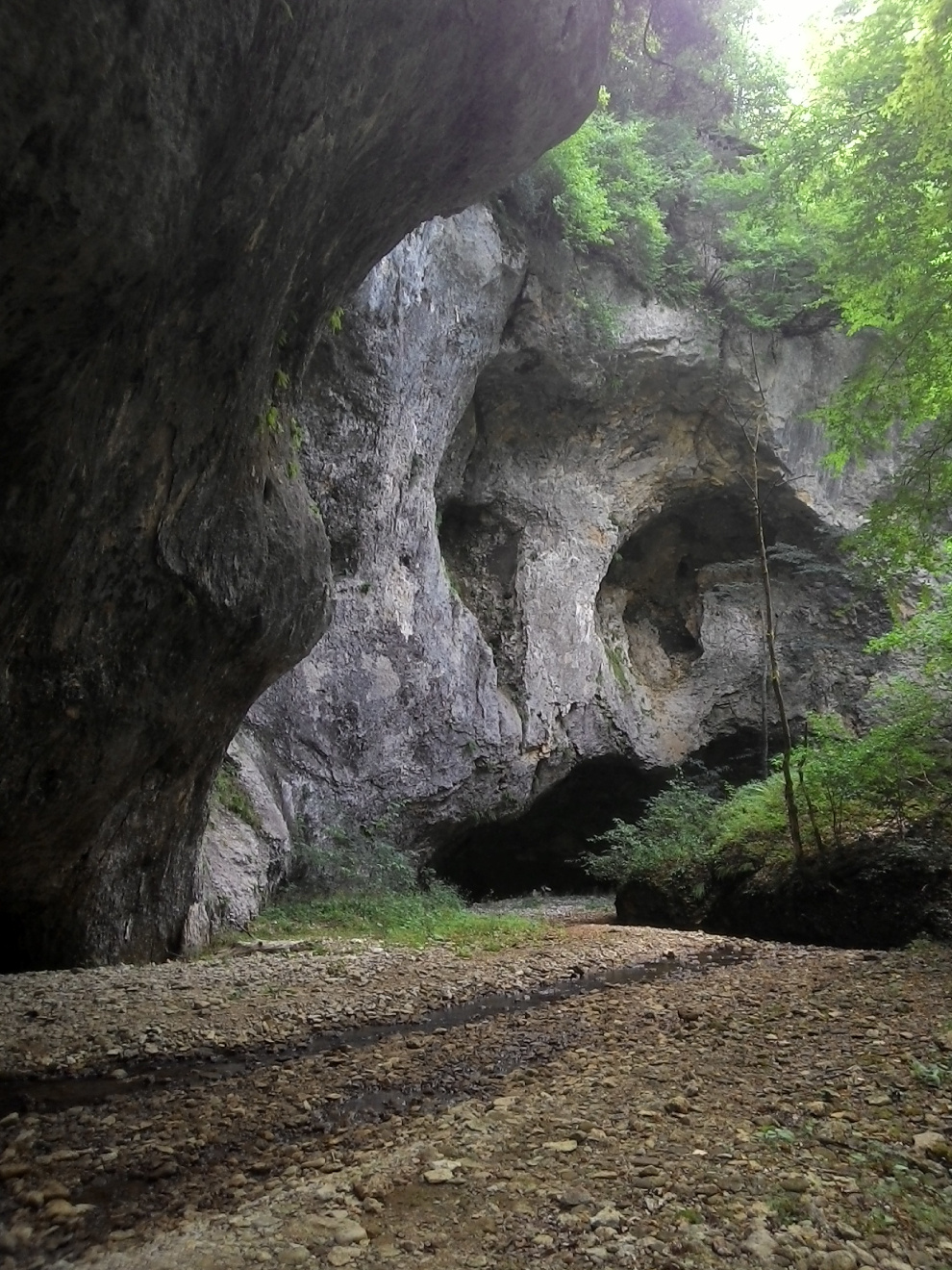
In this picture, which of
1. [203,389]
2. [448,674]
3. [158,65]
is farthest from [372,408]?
[158,65]

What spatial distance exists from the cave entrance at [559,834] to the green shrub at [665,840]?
11.9ft

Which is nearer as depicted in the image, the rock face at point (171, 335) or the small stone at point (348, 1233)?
the small stone at point (348, 1233)

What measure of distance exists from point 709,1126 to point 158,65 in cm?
440

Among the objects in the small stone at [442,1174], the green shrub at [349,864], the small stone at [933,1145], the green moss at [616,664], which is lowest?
the small stone at [442,1174]

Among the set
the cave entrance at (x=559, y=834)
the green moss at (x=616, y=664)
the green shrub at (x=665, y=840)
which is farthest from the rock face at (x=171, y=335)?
the green moss at (x=616, y=664)

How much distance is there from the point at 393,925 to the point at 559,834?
9.55 m

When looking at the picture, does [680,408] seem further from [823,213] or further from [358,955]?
[358,955]

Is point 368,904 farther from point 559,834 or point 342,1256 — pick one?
point 559,834

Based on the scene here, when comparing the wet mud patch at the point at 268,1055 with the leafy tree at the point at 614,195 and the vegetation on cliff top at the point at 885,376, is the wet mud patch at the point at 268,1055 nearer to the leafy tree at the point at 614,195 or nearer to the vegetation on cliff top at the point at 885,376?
the vegetation on cliff top at the point at 885,376

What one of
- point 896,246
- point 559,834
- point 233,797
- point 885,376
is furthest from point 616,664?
point 896,246

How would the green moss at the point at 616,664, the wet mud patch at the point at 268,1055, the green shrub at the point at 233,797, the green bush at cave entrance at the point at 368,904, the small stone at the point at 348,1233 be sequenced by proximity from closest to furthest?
the small stone at the point at 348,1233 → the wet mud patch at the point at 268,1055 → the green bush at cave entrance at the point at 368,904 → the green shrub at the point at 233,797 → the green moss at the point at 616,664

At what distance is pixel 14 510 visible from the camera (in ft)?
11.8

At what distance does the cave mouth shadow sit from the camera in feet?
54.5

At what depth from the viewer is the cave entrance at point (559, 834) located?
54.4 feet
